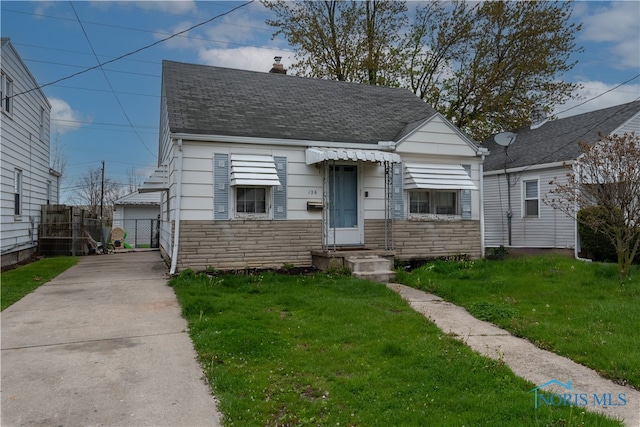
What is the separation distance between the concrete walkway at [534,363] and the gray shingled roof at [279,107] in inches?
219

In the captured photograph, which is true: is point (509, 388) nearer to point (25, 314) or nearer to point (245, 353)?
point (245, 353)

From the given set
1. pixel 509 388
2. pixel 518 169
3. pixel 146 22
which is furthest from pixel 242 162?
pixel 518 169

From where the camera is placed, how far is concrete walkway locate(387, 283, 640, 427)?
3.34 metres

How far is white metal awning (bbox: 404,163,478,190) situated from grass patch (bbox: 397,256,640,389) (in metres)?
1.92

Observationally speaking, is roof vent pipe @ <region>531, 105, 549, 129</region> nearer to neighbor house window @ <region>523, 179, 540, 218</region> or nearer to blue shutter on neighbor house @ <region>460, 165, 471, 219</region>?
neighbor house window @ <region>523, 179, 540, 218</region>

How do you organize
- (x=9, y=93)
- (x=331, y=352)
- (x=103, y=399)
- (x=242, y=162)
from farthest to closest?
(x=9, y=93) < (x=242, y=162) < (x=331, y=352) < (x=103, y=399)

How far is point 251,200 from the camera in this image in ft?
31.7

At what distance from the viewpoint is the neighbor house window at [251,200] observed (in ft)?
31.3

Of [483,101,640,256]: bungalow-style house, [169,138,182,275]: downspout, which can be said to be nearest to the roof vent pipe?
[483,101,640,256]: bungalow-style house

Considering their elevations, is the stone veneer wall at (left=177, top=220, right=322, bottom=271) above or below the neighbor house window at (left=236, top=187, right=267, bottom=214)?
below

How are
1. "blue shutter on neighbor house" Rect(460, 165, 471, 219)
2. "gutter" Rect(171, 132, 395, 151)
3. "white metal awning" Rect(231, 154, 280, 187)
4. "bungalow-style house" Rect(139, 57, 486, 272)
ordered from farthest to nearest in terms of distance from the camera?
"blue shutter on neighbor house" Rect(460, 165, 471, 219) → "bungalow-style house" Rect(139, 57, 486, 272) → "white metal awning" Rect(231, 154, 280, 187) → "gutter" Rect(171, 132, 395, 151)

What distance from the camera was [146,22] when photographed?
564 inches

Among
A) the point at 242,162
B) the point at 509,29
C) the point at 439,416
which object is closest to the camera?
the point at 439,416

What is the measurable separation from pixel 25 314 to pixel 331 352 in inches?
184
